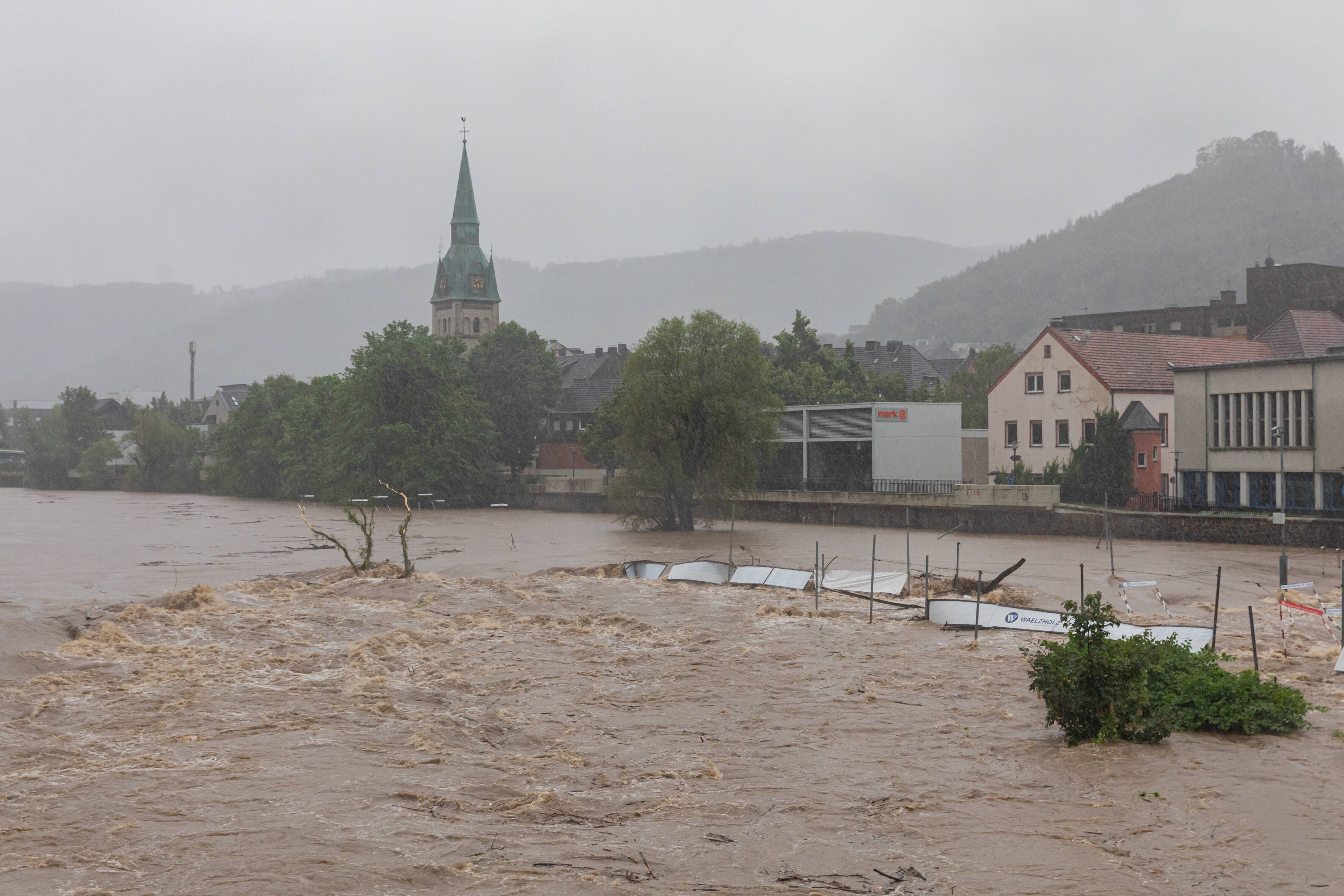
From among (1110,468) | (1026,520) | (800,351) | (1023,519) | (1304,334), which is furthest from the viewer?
(800,351)

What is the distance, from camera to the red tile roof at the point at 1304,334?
2267 inches

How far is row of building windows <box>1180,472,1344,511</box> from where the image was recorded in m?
45.2

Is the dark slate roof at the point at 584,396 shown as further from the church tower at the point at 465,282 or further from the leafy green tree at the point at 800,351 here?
the church tower at the point at 465,282

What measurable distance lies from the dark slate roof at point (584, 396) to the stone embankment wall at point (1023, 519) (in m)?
35.4

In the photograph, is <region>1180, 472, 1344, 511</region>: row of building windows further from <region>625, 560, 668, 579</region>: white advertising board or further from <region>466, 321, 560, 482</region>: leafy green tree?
<region>466, 321, 560, 482</region>: leafy green tree

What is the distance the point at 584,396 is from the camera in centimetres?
10881

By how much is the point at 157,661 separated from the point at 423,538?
33929 millimetres

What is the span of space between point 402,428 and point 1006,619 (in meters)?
59.3

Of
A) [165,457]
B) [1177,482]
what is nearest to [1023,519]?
[1177,482]

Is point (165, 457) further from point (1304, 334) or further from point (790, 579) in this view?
point (1304, 334)

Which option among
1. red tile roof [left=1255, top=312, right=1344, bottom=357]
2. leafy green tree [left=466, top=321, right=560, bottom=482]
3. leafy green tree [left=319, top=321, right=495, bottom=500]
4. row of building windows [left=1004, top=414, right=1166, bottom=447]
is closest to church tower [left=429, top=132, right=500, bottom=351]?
leafy green tree [left=466, top=321, right=560, bottom=482]

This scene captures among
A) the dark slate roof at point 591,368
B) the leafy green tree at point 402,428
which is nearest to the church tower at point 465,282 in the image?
the dark slate roof at point 591,368

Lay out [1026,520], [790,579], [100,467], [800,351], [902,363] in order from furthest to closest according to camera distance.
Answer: [100,467] → [902,363] → [800,351] → [1026,520] → [790,579]

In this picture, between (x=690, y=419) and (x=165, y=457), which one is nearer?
(x=690, y=419)
